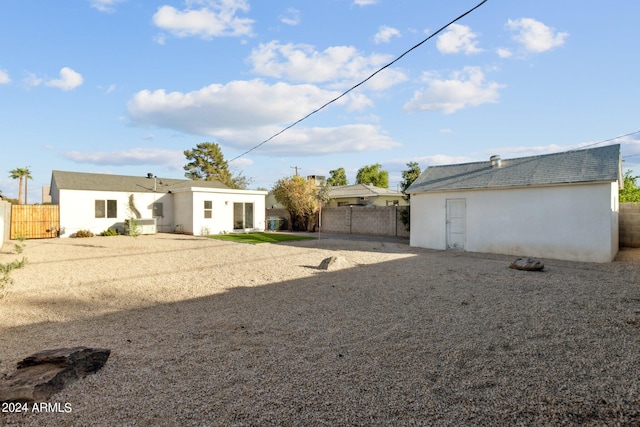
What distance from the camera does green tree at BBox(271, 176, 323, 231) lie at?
963 inches

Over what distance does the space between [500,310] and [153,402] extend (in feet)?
15.7

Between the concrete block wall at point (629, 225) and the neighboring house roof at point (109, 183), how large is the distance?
2346 cm

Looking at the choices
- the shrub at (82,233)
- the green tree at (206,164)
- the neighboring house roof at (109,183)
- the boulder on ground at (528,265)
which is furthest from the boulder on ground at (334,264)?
the green tree at (206,164)

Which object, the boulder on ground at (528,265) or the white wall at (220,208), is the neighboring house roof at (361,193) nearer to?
the white wall at (220,208)

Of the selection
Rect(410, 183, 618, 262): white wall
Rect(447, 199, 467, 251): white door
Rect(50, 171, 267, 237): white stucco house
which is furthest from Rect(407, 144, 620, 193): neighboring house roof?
Rect(50, 171, 267, 237): white stucco house

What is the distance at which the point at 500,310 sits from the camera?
544 cm

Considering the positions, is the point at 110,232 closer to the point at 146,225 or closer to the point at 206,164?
the point at 146,225

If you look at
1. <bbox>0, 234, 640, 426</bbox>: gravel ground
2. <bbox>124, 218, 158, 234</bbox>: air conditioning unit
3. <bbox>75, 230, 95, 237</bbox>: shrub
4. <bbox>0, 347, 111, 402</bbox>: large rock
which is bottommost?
<bbox>0, 234, 640, 426</bbox>: gravel ground

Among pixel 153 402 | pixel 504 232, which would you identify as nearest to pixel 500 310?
pixel 153 402

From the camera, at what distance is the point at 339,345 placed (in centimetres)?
408

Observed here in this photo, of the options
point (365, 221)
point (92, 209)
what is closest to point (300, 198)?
point (365, 221)

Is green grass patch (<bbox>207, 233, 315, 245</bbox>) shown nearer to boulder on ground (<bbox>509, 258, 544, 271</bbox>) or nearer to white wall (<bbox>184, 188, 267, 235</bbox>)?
white wall (<bbox>184, 188, 267, 235</bbox>)

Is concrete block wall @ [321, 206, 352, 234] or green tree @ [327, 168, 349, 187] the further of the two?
green tree @ [327, 168, 349, 187]

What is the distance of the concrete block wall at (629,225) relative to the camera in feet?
42.9
